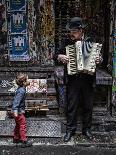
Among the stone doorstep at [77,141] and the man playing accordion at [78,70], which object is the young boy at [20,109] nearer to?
the stone doorstep at [77,141]

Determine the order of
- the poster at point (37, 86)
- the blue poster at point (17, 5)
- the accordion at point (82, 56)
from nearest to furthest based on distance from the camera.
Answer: the accordion at point (82, 56) < the poster at point (37, 86) < the blue poster at point (17, 5)

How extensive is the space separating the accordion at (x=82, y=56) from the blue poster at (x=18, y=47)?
220 centimetres

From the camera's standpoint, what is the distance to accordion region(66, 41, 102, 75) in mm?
8008

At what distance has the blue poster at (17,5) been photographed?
9898mm

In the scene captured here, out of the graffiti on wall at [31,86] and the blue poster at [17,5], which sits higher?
the blue poster at [17,5]

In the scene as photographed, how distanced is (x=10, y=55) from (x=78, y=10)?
1.78m

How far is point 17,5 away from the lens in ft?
32.6

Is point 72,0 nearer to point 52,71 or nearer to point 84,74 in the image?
point 52,71

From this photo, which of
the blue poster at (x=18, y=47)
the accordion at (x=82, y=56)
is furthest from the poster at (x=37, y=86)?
the accordion at (x=82, y=56)

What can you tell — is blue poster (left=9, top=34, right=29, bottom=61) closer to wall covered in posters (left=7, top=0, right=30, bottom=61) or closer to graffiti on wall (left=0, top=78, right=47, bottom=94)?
wall covered in posters (left=7, top=0, right=30, bottom=61)

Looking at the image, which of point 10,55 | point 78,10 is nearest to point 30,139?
point 10,55

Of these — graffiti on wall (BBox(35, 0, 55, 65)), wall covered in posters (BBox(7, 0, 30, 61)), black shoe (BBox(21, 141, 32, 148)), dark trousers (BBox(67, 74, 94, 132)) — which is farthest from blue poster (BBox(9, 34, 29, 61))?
black shoe (BBox(21, 141, 32, 148))

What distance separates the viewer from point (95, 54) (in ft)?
26.5

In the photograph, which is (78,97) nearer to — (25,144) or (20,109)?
(20,109)
